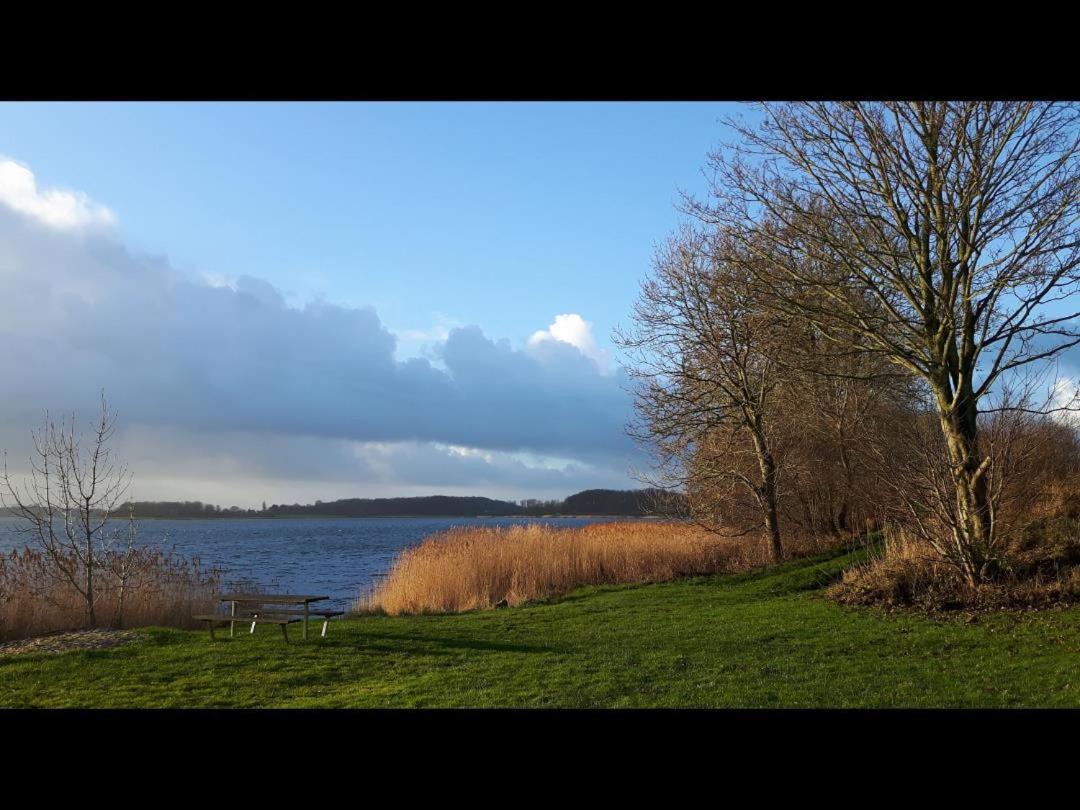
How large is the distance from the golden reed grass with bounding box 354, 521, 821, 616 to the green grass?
343 cm

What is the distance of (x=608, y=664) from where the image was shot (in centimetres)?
855

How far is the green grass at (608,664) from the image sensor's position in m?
7.08

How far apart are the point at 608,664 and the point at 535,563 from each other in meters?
8.88

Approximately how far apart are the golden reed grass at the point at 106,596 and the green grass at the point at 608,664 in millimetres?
2200

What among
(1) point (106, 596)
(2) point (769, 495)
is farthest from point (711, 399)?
(1) point (106, 596)

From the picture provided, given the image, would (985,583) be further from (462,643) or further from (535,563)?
(535,563)

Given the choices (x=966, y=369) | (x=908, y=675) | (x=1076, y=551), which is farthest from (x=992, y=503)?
(x=908, y=675)

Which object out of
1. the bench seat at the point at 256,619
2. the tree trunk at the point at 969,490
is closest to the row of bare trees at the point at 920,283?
the tree trunk at the point at 969,490

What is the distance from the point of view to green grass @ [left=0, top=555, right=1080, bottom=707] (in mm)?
7078

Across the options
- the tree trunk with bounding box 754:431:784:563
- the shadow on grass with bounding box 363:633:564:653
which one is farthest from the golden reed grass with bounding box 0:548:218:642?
the tree trunk with bounding box 754:431:784:563

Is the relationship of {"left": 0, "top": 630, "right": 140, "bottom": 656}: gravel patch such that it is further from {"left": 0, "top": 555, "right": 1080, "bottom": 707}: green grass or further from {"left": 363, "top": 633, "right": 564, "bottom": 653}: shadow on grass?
{"left": 363, "top": 633, "right": 564, "bottom": 653}: shadow on grass

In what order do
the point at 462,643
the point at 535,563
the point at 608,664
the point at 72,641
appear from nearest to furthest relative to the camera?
the point at 608,664 → the point at 462,643 → the point at 72,641 → the point at 535,563

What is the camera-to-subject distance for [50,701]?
297 inches
